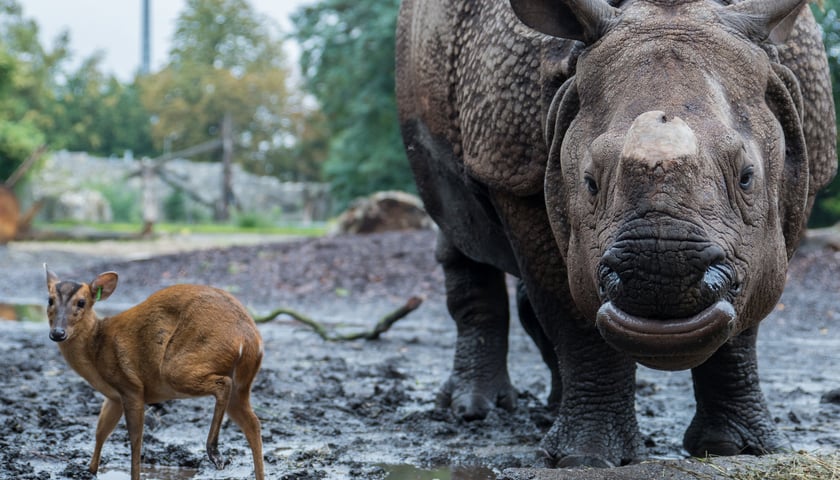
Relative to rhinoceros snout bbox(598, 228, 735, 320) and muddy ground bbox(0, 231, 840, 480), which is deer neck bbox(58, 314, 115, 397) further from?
rhinoceros snout bbox(598, 228, 735, 320)

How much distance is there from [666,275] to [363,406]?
9.99 ft

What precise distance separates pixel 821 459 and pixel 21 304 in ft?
32.0

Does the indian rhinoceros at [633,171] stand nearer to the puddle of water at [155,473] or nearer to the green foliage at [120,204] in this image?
the puddle of water at [155,473]

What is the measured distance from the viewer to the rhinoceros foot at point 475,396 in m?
5.83

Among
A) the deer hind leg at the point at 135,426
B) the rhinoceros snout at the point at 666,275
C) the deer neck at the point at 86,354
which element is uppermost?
the rhinoceros snout at the point at 666,275

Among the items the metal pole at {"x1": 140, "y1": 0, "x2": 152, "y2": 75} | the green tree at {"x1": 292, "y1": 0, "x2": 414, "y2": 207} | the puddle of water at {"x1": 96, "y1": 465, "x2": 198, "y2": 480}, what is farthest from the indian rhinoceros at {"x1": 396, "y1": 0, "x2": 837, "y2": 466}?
the metal pole at {"x1": 140, "y1": 0, "x2": 152, "y2": 75}

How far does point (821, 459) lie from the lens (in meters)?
4.20

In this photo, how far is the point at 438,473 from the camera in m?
4.47

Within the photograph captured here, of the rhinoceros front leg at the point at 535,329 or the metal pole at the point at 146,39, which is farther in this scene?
the metal pole at the point at 146,39

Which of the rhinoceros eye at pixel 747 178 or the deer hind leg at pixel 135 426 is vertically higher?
the rhinoceros eye at pixel 747 178

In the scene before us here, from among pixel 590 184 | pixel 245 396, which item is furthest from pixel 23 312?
pixel 590 184

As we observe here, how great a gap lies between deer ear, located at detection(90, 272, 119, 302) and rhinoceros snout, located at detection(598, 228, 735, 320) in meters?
2.22

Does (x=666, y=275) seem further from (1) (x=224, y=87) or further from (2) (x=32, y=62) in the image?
(2) (x=32, y=62)

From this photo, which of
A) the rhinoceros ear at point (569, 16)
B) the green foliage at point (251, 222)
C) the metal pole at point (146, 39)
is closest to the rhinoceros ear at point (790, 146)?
the rhinoceros ear at point (569, 16)
